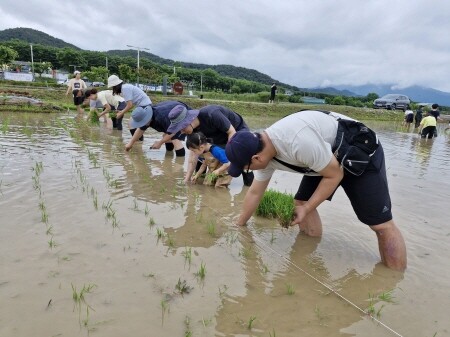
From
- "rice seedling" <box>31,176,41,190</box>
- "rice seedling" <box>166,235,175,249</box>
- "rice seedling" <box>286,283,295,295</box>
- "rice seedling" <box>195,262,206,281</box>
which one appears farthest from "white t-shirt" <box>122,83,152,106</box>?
"rice seedling" <box>286,283,295,295</box>

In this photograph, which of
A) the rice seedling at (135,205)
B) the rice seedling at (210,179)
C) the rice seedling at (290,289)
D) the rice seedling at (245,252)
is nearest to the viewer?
the rice seedling at (290,289)

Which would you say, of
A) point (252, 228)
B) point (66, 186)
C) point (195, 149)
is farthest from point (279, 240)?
point (66, 186)

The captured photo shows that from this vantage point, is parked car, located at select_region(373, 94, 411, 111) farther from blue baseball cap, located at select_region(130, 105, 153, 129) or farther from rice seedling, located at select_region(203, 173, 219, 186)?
rice seedling, located at select_region(203, 173, 219, 186)

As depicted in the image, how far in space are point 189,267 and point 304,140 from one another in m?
1.20

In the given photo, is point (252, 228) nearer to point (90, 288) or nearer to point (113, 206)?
point (113, 206)

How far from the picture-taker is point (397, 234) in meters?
2.76

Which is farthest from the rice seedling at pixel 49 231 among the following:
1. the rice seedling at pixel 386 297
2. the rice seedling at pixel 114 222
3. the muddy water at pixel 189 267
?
the rice seedling at pixel 386 297

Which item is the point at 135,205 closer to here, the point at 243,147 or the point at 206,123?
the point at 206,123

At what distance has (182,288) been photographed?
7.44 ft

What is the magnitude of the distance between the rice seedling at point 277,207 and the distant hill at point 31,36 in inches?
6590

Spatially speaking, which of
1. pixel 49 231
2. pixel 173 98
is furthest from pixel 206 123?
pixel 173 98

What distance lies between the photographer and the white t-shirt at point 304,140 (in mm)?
2389

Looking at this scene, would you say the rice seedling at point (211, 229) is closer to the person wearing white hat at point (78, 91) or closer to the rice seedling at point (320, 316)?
the rice seedling at point (320, 316)

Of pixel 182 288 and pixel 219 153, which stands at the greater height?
pixel 219 153
